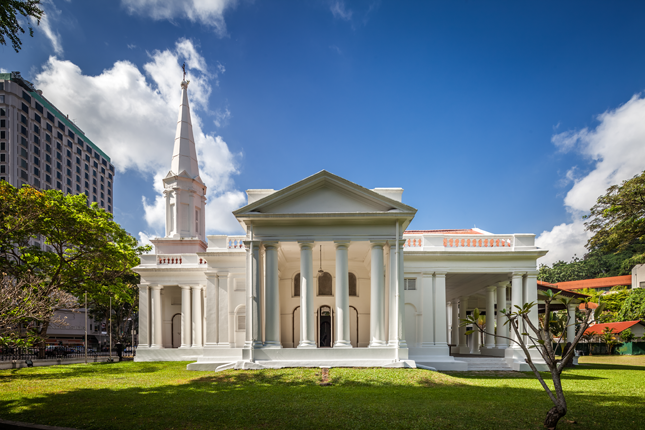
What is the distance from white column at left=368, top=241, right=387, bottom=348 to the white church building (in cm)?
5

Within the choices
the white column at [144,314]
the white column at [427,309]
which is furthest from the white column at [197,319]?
the white column at [427,309]

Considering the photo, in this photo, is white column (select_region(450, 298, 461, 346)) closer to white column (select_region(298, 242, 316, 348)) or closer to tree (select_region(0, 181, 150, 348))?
white column (select_region(298, 242, 316, 348))

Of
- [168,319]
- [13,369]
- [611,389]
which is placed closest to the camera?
[611,389]

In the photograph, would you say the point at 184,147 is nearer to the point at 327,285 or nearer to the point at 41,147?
the point at 327,285

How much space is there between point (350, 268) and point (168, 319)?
1333cm

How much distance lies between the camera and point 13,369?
2180cm

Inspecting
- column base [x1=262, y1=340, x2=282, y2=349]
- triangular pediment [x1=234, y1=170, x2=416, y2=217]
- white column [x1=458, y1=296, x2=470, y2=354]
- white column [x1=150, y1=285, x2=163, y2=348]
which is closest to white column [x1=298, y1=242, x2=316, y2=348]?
column base [x1=262, y1=340, x2=282, y2=349]

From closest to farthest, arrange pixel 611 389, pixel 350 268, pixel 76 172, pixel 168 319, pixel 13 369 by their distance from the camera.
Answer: pixel 611 389
pixel 13 369
pixel 350 268
pixel 168 319
pixel 76 172

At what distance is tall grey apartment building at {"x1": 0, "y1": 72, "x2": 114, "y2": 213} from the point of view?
63.8m

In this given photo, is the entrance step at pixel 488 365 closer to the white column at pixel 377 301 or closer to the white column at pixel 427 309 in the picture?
the white column at pixel 427 309

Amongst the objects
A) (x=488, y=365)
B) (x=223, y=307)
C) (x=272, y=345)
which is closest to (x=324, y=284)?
(x=223, y=307)

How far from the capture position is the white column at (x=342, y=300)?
60.3ft

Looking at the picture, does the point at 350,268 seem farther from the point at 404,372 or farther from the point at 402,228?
the point at 404,372

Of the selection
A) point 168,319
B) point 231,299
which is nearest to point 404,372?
point 231,299
